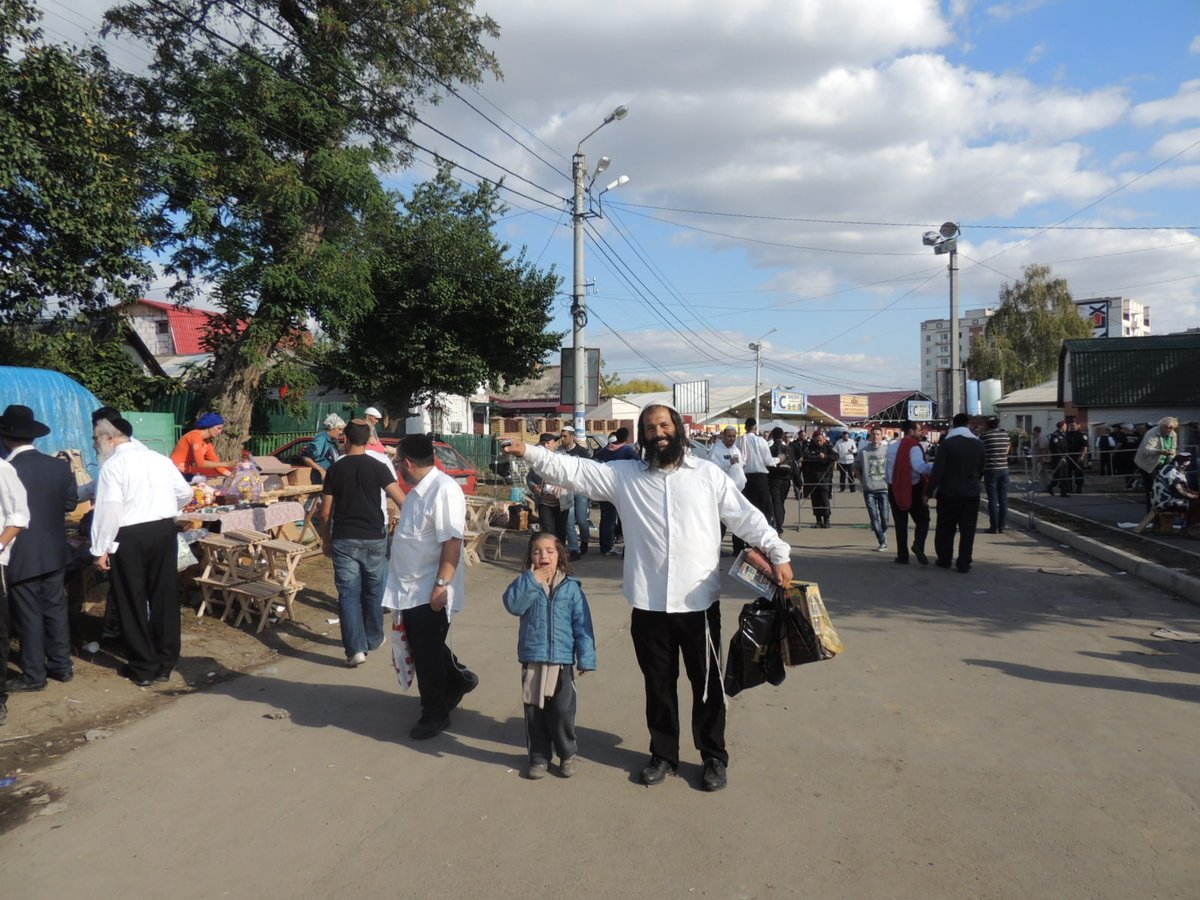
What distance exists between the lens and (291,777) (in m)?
4.41

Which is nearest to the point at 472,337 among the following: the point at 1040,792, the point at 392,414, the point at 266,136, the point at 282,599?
the point at 392,414

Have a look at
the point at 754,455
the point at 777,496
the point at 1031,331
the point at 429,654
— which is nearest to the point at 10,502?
the point at 429,654

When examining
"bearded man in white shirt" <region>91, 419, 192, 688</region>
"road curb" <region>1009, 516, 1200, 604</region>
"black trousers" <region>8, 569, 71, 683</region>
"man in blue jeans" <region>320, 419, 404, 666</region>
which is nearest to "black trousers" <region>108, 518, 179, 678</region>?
"bearded man in white shirt" <region>91, 419, 192, 688</region>

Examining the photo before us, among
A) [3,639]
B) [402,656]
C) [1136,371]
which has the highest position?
[1136,371]

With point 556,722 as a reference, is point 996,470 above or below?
above

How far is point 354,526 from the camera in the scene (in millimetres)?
6422

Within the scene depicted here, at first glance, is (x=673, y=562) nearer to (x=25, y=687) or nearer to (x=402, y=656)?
(x=402, y=656)

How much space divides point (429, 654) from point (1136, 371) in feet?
113

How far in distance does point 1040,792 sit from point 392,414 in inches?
1034

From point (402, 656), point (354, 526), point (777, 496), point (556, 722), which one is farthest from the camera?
point (777, 496)

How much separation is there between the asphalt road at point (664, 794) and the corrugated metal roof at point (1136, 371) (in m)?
29.6

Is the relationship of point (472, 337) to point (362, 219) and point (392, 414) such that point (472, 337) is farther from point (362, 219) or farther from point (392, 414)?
point (362, 219)

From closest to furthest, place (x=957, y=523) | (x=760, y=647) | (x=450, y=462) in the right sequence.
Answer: (x=760, y=647), (x=957, y=523), (x=450, y=462)

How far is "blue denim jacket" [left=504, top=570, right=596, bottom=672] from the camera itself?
4328 millimetres
